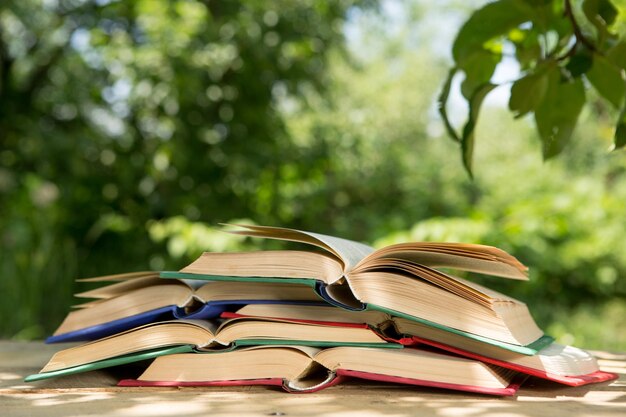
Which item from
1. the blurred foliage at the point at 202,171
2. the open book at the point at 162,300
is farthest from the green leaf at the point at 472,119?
the blurred foliage at the point at 202,171

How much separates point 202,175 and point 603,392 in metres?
3.52

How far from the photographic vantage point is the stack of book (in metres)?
0.81

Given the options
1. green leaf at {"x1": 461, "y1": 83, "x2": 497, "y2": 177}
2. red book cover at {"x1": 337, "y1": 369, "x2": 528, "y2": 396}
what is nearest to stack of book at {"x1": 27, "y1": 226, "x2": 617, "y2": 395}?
red book cover at {"x1": 337, "y1": 369, "x2": 528, "y2": 396}

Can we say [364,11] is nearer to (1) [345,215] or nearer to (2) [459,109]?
(1) [345,215]

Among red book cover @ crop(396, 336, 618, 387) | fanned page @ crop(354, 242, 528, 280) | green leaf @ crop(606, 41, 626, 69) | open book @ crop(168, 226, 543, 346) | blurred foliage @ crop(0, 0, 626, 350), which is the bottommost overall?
red book cover @ crop(396, 336, 618, 387)

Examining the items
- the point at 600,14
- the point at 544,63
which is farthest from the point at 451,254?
the point at 600,14

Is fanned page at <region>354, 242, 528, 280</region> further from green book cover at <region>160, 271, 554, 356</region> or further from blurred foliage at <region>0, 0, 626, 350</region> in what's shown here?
blurred foliage at <region>0, 0, 626, 350</region>

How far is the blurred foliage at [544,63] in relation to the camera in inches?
40.8

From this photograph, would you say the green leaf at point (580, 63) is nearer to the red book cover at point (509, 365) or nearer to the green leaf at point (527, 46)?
the green leaf at point (527, 46)

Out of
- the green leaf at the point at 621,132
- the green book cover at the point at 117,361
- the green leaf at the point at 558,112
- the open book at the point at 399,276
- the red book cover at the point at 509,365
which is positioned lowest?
the green book cover at the point at 117,361

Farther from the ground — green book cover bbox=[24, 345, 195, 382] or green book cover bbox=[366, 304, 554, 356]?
green book cover bbox=[366, 304, 554, 356]

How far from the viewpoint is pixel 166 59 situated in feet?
12.2

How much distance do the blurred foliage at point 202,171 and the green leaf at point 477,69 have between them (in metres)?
2.18

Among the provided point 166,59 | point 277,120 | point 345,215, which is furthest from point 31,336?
point 345,215
